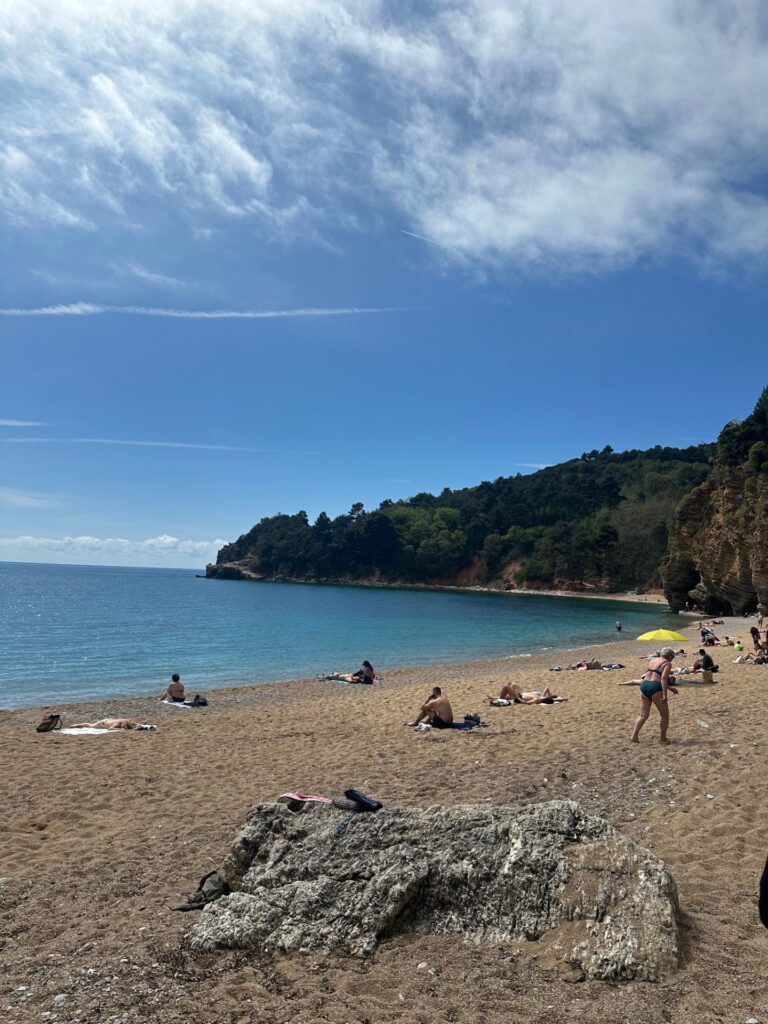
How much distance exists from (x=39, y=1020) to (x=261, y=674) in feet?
69.9

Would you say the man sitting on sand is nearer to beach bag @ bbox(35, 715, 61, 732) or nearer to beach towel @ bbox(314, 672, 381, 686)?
beach towel @ bbox(314, 672, 381, 686)

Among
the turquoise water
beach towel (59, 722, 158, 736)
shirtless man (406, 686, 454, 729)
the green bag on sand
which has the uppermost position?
the green bag on sand

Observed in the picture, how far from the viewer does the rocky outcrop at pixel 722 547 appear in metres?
50.1

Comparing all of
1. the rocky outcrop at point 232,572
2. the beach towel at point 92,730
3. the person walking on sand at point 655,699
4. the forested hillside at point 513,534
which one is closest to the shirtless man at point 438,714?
the person walking on sand at point 655,699

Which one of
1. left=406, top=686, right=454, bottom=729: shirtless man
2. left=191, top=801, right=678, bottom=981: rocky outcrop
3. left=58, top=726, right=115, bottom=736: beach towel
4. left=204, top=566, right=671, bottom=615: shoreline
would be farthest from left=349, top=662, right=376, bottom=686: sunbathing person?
left=204, top=566, right=671, bottom=615: shoreline

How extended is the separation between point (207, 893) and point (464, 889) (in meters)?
1.97

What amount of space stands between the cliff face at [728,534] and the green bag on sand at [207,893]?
52998mm

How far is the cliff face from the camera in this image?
5075 cm

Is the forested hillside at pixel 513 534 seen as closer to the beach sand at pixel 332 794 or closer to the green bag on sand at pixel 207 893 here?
the beach sand at pixel 332 794

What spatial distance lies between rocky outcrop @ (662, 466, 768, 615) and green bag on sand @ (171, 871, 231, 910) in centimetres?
5291

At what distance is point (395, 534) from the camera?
450 ft

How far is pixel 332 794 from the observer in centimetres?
759

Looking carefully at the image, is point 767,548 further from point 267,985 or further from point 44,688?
point 267,985

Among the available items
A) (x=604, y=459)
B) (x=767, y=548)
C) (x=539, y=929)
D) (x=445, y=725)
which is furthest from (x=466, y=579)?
(x=539, y=929)
